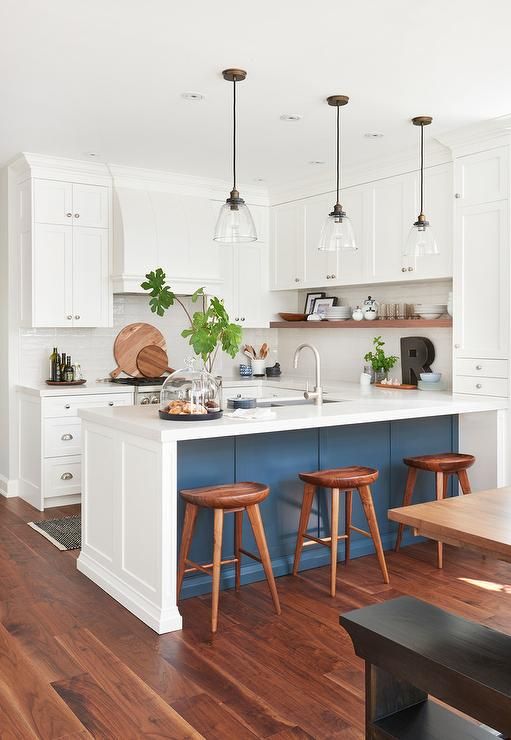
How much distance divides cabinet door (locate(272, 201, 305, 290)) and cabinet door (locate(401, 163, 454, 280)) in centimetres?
137

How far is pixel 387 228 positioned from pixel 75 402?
2789 millimetres

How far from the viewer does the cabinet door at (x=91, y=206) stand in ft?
19.1

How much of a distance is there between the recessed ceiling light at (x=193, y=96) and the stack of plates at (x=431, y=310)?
2280 mm

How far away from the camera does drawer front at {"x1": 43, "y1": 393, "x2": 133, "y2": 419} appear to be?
544cm

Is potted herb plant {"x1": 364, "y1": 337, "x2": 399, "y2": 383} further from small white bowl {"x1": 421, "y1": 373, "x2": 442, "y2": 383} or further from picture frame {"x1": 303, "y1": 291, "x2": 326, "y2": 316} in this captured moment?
picture frame {"x1": 303, "y1": 291, "x2": 326, "y2": 316}

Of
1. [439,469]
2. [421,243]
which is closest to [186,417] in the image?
[439,469]

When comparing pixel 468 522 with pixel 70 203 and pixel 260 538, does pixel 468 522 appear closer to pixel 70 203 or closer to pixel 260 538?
pixel 260 538

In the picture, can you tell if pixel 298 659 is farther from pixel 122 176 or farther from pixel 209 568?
pixel 122 176

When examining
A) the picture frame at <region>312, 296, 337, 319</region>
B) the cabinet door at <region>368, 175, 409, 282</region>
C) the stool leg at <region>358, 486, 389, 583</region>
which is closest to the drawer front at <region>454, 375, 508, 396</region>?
the cabinet door at <region>368, 175, 409, 282</region>

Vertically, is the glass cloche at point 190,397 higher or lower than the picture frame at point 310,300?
lower

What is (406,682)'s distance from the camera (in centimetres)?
229

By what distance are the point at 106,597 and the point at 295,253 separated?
12.6ft

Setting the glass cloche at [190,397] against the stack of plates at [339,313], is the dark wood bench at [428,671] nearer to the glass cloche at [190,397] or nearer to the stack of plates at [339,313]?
the glass cloche at [190,397]

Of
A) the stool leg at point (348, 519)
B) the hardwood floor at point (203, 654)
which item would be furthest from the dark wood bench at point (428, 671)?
the stool leg at point (348, 519)
